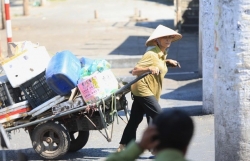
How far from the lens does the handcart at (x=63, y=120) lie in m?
7.12

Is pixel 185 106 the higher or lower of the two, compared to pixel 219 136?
lower

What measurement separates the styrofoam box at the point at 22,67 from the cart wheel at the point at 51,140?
0.60 meters

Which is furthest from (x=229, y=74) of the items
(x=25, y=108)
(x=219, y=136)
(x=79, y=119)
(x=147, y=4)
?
(x=147, y=4)

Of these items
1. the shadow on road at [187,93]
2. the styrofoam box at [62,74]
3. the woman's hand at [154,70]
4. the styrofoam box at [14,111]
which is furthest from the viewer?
the shadow on road at [187,93]

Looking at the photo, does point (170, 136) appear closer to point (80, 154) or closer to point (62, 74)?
point (62, 74)

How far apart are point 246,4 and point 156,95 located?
6.45 feet

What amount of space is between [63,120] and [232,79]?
2.43 meters

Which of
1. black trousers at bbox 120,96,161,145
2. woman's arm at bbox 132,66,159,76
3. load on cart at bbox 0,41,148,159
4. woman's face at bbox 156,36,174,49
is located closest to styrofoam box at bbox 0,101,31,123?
load on cart at bbox 0,41,148,159

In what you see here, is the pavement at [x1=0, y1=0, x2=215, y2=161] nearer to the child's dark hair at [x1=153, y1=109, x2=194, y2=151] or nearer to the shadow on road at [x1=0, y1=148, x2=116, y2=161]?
the shadow on road at [x1=0, y1=148, x2=116, y2=161]

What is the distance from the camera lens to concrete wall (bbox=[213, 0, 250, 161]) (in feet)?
18.4

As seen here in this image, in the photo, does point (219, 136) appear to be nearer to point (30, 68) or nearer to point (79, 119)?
point (79, 119)

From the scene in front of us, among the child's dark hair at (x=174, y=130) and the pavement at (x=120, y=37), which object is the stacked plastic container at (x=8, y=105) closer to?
the pavement at (x=120, y=37)

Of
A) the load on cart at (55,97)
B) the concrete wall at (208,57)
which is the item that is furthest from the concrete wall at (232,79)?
the concrete wall at (208,57)

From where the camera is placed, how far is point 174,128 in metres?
2.95
